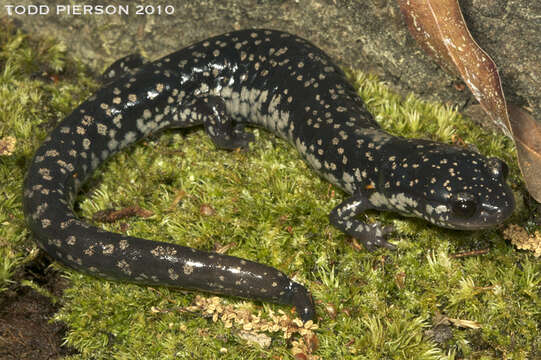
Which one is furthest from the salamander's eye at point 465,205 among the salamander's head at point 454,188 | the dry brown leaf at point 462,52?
the dry brown leaf at point 462,52

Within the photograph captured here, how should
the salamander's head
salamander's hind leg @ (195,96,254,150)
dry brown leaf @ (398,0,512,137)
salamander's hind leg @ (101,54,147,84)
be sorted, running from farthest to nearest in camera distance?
salamander's hind leg @ (101,54,147,84) → salamander's hind leg @ (195,96,254,150) → dry brown leaf @ (398,0,512,137) → the salamander's head

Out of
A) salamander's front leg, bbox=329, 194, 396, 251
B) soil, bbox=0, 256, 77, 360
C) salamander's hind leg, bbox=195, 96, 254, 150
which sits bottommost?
soil, bbox=0, 256, 77, 360

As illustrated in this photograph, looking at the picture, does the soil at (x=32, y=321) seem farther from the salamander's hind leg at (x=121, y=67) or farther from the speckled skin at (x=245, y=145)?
the salamander's hind leg at (x=121, y=67)

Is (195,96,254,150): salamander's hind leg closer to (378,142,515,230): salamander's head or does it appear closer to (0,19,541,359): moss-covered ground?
(0,19,541,359): moss-covered ground

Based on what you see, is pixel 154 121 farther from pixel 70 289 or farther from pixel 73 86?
pixel 70 289

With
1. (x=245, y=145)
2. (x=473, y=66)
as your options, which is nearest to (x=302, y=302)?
(x=245, y=145)

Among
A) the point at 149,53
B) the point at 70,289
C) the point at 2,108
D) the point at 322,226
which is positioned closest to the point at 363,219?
the point at 322,226

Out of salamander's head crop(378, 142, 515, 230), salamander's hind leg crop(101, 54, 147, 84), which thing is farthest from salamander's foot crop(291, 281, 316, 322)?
salamander's hind leg crop(101, 54, 147, 84)

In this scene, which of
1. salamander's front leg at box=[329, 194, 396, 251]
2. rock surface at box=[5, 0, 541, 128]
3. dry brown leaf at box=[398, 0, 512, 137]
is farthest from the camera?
rock surface at box=[5, 0, 541, 128]
